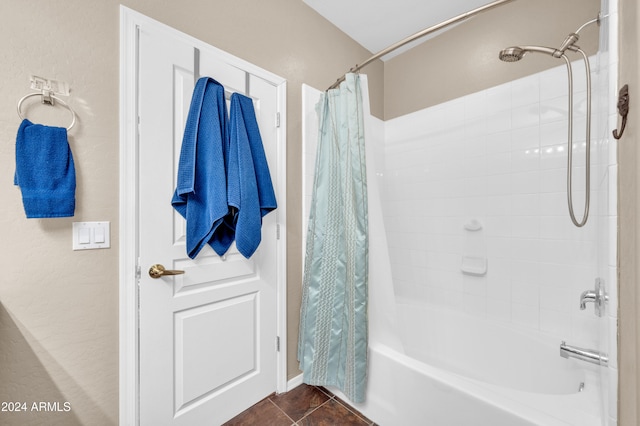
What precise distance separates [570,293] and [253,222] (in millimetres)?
1833

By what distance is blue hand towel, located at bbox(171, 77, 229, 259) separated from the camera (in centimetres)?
121

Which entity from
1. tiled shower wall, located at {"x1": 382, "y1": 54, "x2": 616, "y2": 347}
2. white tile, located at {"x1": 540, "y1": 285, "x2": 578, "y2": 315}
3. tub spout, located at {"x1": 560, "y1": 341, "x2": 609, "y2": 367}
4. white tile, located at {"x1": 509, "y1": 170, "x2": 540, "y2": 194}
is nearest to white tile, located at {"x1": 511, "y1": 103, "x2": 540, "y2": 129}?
tiled shower wall, located at {"x1": 382, "y1": 54, "x2": 616, "y2": 347}

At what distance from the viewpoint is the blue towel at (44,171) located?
900mm

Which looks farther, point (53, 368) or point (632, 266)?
point (53, 368)

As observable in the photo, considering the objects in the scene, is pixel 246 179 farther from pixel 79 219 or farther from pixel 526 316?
pixel 526 316

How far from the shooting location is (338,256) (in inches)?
59.5

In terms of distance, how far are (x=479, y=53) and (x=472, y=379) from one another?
207cm

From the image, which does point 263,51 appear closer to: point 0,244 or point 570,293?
point 0,244

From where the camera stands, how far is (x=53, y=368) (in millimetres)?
986

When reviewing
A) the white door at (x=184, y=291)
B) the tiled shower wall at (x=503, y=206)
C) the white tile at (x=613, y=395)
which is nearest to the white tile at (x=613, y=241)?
Result: the white tile at (x=613, y=395)

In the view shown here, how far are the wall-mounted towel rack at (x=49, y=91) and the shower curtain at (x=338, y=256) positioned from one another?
116 centimetres

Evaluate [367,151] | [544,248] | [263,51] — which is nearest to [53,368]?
[367,151]

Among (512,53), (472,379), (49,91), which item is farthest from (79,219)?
(512,53)

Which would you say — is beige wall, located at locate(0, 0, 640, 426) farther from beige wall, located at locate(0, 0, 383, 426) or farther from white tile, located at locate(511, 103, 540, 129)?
white tile, located at locate(511, 103, 540, 129)
